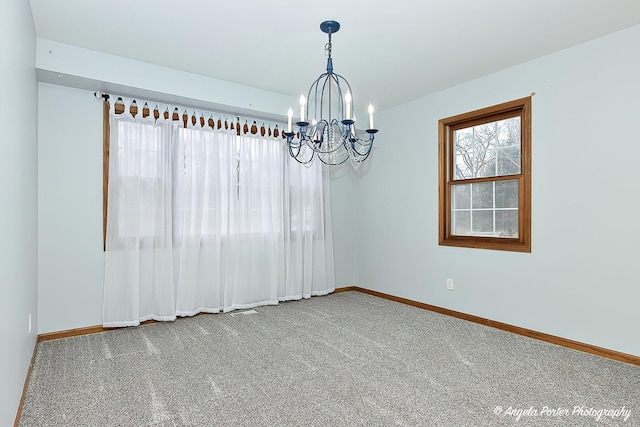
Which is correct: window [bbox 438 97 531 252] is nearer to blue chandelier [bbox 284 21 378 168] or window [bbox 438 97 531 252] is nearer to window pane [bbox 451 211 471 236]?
window pane [bbox 451 211 471 236]

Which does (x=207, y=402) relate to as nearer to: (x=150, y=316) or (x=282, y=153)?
(x=150, y=316)

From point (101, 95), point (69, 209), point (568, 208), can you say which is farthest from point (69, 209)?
point (568, 208)

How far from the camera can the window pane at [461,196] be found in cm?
405

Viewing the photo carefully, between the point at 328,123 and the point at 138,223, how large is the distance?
212 centimetres

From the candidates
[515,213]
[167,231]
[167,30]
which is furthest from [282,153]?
[515,213]

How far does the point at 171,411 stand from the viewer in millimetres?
2086

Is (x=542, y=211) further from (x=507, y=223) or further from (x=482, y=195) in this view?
(x=482, y=195)

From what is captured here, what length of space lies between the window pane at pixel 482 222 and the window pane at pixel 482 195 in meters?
0.07

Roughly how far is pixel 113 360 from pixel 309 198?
2.84m

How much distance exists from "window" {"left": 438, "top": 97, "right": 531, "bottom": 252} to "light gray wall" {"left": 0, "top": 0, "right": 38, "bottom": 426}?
12.1ft

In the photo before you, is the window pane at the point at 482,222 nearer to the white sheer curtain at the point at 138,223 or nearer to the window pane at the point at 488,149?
the window pane at the point at 488,149

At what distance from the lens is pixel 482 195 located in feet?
12.8

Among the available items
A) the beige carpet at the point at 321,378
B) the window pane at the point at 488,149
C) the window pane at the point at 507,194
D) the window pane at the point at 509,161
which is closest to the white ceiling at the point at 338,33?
the window pane at the point at 488,149

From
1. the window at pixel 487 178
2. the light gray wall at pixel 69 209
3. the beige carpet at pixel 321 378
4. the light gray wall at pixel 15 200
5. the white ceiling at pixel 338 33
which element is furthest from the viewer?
the window at pixel 487 178
